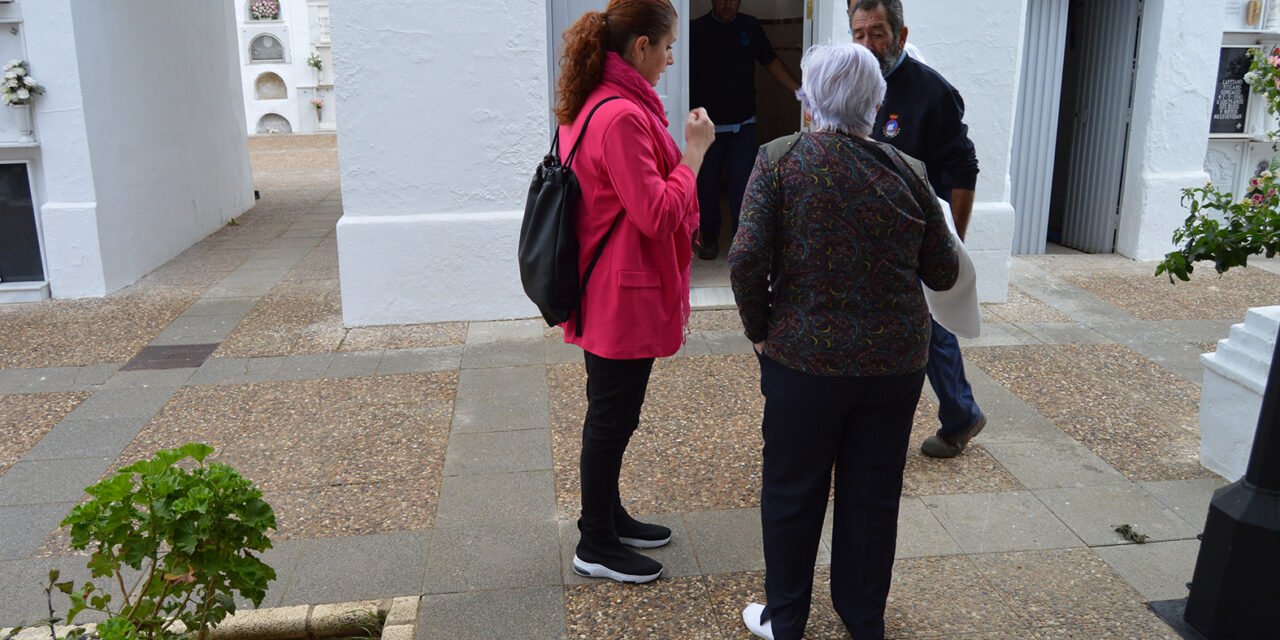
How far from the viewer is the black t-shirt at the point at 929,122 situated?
3.87m

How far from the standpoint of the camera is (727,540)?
3652mm

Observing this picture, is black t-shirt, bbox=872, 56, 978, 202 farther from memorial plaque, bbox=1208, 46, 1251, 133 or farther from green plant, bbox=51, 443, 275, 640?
memorial plaque, bbox=1208, 46, 1251, 133

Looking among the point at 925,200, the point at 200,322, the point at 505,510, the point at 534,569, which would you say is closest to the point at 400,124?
the point at 200,322

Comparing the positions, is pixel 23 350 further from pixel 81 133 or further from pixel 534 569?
pixel 534 569

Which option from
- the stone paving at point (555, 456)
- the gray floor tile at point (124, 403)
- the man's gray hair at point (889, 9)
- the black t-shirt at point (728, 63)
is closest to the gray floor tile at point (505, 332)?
the stone paving at point (555, 456)

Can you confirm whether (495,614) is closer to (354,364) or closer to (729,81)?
(354,364)

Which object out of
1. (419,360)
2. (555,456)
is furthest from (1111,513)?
(419,360)

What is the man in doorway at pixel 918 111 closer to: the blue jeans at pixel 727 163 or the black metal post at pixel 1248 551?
the black metal post at pixel 1248 551

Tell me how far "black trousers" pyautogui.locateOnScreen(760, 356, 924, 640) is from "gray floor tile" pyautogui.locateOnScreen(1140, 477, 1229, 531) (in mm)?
1665

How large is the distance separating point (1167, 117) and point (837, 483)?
6805mm

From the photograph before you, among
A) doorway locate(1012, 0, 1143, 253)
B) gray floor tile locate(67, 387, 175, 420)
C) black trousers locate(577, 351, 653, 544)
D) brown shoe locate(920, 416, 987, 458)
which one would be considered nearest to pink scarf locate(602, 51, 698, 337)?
black trousers locate(577, 351, 653, 544)

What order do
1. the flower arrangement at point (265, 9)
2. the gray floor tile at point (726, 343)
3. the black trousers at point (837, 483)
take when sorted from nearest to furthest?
the black trousers at point (837, 483) < the gray floor tile at point (726, 343) < the flower arrangement at point (265, 9)

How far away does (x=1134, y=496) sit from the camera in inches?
157

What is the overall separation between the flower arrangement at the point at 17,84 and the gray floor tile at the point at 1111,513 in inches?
279
